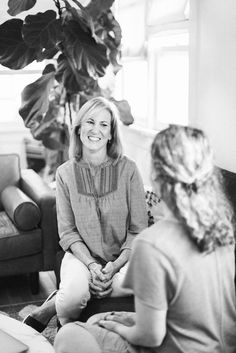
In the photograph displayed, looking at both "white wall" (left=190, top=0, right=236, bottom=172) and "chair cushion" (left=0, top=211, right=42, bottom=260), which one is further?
"chair cushion" (left=0, top=211, right=42, bottom=260)

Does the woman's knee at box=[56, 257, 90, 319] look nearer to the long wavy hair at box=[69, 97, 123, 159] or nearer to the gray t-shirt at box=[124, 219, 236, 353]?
the long wavy hair at box=[69, 97, 123, 159]

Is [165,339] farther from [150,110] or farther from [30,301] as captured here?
[150,110]

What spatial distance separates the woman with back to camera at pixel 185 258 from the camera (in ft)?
4.42

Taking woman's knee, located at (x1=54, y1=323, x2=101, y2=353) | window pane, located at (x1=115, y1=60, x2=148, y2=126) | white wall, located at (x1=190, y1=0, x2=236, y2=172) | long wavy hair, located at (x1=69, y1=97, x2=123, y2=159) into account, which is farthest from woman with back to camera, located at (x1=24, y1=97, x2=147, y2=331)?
window pane, located at (x1=115, y1=60, x2=148, y2=126)

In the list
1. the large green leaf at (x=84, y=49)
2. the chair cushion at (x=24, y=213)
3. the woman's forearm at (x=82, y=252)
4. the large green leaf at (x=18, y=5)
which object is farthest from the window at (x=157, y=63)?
the woman's forearm at (x=82, y=252)

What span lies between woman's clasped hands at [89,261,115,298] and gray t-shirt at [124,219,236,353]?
39.2 inches

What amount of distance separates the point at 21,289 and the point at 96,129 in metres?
1.37

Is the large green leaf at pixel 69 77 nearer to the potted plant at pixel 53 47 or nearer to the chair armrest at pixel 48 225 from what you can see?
the potted plant at pixel 53 47

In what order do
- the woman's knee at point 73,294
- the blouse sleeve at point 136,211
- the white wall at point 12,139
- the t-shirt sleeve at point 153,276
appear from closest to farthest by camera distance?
the t-shirt sleeve at point 153,276, the woman's knee at point 73,294, the blouse sleeve at point 136,211, the white wall at point 12,139

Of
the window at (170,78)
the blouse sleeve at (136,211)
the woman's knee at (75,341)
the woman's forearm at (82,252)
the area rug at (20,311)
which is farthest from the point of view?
the window at (170,78)

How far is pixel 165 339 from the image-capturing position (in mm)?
1450

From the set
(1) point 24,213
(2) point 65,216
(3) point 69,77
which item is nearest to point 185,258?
(2) point 65,216

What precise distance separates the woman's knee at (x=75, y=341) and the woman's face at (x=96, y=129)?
1.16m

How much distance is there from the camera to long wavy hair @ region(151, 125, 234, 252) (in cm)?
136
